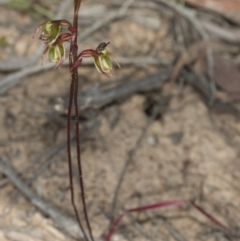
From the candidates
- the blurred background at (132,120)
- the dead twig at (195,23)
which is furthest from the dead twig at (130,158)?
the dead twig at (195,23)

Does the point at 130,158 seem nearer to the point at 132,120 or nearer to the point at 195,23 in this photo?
the point at 132,120

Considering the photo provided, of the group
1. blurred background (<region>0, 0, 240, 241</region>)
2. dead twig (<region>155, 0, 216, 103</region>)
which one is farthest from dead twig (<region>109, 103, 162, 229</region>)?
dead twig (<region>155, 0, 216, 103</region>)

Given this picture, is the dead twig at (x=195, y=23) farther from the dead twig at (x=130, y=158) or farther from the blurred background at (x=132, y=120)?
the dead twig at (x=130, y=158)

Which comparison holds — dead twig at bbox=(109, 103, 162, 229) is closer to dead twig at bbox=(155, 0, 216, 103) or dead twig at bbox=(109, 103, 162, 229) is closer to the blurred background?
the blurred background

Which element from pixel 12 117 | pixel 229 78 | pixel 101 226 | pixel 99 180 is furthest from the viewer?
pixel 229 78

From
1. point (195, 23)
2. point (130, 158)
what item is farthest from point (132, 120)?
point (195, 23)

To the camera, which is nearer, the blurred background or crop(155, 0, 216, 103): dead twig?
the blurred background

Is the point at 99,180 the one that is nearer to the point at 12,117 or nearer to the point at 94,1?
the point at 12,117

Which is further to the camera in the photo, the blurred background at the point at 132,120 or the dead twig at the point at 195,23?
the dead twig at the point at 195,23

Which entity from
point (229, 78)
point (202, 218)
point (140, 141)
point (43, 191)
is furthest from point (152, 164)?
point (229, 78)
